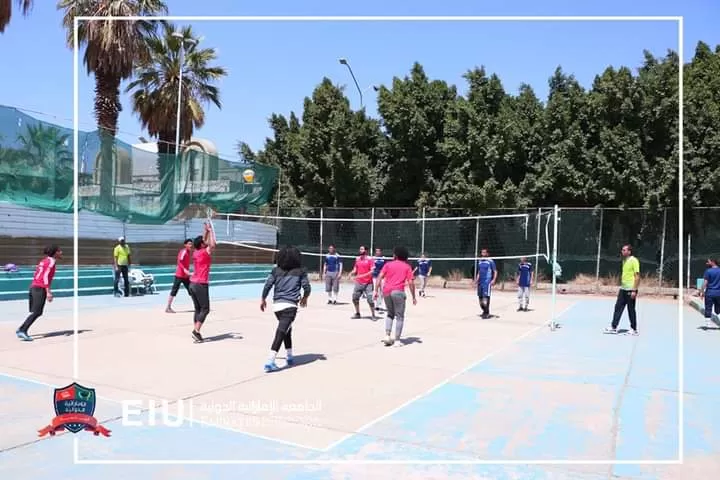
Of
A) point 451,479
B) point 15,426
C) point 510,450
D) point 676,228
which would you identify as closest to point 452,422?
point 510,450

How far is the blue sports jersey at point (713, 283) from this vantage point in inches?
529

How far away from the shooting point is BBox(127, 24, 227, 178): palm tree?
25.8 metres

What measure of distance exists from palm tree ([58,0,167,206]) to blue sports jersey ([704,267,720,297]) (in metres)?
15.5

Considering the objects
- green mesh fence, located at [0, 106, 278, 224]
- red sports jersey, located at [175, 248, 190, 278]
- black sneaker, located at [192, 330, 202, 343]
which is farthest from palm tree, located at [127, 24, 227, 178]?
black sneaker, located at [192, 330, 202, 343]

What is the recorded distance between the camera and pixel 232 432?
5387mm

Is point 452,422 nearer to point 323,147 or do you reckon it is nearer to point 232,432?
point 232,432

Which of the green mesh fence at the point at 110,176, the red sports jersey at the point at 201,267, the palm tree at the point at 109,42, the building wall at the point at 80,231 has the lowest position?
the red sports jersey at the point at 201,267

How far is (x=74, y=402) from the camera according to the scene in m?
5.60

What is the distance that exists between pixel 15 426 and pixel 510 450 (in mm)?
4188

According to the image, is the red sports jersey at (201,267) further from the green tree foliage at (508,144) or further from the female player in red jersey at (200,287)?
the green tree foliage at (508,144)

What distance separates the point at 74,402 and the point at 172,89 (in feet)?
74.7

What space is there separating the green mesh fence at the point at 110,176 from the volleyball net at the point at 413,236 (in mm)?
1651

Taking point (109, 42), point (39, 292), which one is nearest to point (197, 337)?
point (39, 292)

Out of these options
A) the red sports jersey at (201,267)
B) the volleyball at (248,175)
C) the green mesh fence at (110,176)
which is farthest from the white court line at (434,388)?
the volleyball at (248,175)
